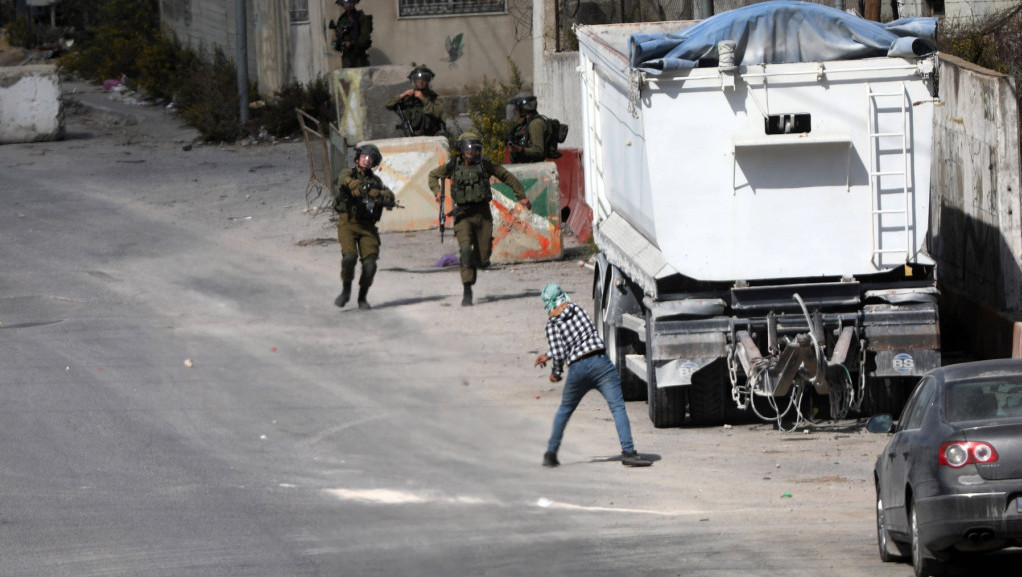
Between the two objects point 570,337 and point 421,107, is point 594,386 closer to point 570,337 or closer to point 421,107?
point 570,337

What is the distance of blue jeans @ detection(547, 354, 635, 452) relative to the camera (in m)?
11.1

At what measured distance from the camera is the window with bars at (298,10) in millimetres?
29125

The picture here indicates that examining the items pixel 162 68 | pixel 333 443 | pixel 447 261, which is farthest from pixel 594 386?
pixel 162 68

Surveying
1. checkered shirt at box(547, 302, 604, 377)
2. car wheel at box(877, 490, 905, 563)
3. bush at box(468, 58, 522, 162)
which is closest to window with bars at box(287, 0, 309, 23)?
bush at box(468, 58, 522, 162)

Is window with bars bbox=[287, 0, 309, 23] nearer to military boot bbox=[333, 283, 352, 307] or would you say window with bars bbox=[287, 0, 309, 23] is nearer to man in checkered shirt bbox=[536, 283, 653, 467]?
military boot bbox=[333, 283, 352, 307]

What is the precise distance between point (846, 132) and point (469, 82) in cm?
1732

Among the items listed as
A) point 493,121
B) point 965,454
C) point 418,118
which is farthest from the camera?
point 493,121

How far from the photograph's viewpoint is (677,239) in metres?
12.2

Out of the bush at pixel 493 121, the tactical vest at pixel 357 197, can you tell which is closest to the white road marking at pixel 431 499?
the tactical vest at pixel 357 197

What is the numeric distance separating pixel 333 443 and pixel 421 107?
10.7 m

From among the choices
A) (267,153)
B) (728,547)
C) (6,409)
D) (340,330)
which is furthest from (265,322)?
(267,153)

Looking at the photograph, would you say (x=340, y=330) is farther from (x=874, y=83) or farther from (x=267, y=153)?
(x=267, y=153)

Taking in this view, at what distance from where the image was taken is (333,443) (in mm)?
12039

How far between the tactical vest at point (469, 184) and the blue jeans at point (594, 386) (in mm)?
6143
